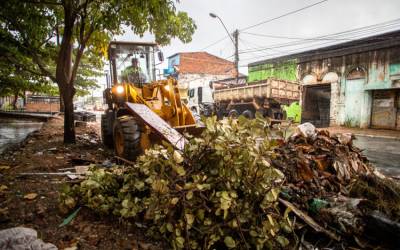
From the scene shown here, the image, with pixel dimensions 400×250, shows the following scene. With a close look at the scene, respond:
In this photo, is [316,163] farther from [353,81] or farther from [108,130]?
[353,81]

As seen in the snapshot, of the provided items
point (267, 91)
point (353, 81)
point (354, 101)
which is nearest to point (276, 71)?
point (353, 81)

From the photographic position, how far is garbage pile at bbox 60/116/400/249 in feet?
6.82

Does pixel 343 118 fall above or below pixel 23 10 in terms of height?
below

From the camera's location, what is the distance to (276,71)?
22.5 m

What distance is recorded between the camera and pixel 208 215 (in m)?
2.18

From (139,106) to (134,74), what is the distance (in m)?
2.50

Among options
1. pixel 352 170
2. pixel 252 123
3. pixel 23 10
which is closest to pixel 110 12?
pixel 23 10

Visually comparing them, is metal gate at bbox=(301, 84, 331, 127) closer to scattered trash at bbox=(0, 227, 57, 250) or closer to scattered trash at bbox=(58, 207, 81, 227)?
scattered trash at bbox=(58, 207, 81, 227)

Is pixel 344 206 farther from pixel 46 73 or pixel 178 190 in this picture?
pixel 46 73

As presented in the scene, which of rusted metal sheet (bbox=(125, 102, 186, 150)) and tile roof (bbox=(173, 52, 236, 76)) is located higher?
tile roof (bbox=(173, 52, 236, 76))

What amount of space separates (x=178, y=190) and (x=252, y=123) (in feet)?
2.94

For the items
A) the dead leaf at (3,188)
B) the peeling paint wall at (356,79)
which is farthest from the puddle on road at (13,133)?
the peeling paint wall at (356,79)

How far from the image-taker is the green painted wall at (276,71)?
21.0 metres

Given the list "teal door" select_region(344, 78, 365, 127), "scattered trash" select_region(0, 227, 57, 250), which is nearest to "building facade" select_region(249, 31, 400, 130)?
"teal door" select_region(344, 78, 365, 127)
